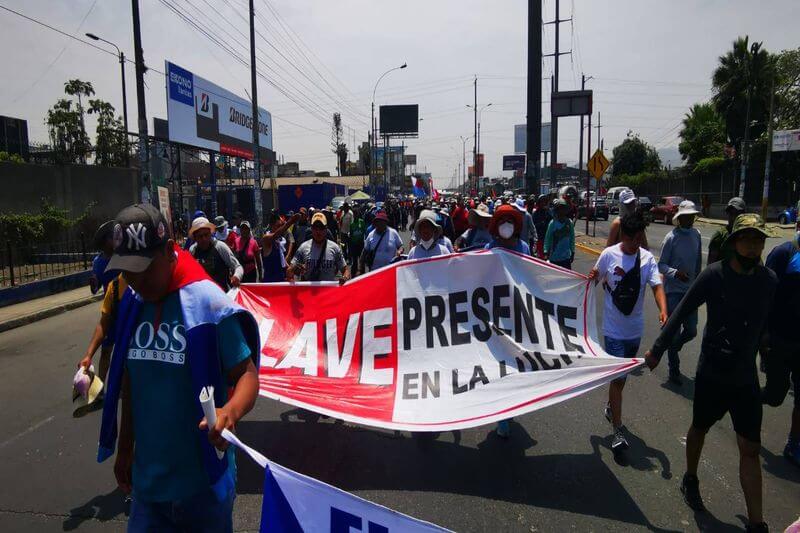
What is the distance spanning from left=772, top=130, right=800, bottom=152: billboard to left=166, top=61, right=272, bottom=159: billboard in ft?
105

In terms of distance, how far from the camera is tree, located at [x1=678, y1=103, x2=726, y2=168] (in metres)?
47.0

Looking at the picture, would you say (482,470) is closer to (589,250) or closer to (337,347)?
(337,347)

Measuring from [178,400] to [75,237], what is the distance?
69.7 ft

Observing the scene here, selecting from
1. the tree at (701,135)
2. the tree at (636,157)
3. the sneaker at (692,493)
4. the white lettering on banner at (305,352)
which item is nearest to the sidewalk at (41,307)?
the white lettering on banner at (305,352)

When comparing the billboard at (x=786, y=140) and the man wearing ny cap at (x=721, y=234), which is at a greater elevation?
the billboard at (x=786, y=140)

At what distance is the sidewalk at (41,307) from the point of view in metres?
10.8

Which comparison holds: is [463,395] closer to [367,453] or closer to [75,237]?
[367,453]

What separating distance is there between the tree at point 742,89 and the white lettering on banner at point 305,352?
43606 millimetres

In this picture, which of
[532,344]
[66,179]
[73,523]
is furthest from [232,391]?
[66,179]

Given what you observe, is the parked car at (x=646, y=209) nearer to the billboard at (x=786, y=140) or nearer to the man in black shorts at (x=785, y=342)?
the man in black shorts at (x=785, y=342)

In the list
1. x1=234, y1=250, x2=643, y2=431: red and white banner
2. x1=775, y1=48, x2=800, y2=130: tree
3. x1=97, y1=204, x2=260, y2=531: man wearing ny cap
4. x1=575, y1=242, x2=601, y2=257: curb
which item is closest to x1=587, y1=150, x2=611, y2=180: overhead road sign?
x1=575, y1=242, x2=601, y2=257: curb

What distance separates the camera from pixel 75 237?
20.3 m

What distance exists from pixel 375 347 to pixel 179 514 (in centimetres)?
289

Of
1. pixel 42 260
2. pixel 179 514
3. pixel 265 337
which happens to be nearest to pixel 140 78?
pixel 42 260
